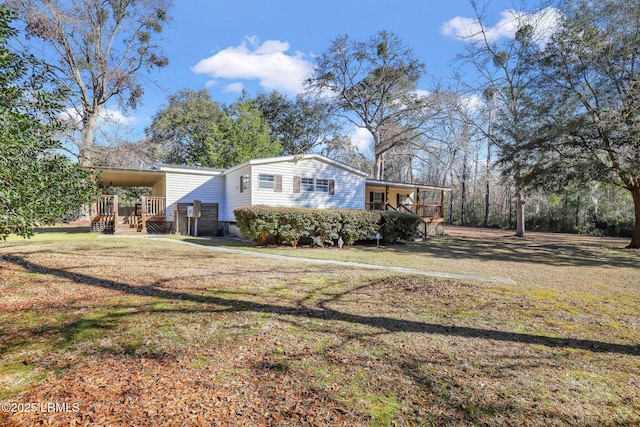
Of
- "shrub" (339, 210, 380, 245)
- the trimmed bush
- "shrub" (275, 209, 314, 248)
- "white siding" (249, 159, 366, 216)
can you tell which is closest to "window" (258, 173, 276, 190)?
"white siding" (249, 159, 366, 216)

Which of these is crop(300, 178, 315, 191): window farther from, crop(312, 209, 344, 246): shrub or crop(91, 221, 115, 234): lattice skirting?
crop(91, 221, 115, 234): lattice skirting

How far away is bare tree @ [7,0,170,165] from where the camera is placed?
63.6 ft

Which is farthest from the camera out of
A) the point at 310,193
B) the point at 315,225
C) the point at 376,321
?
the point at 310,193

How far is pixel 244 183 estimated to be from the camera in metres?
15.8

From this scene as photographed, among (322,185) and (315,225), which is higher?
(322,185)

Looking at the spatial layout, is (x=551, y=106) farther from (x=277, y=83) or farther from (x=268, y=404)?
(x=277, y=83)

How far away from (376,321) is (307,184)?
42.7 feet

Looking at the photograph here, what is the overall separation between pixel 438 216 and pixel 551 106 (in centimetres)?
963

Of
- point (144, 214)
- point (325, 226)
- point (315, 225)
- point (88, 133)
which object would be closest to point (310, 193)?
point (325, 226)

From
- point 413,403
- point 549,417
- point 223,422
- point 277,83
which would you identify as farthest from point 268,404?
point 277,83

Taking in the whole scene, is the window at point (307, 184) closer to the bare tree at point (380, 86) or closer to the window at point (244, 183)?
Result: the window at point (244, 183)

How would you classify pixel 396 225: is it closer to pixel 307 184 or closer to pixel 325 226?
pixel 325 226

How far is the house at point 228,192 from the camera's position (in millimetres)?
15656

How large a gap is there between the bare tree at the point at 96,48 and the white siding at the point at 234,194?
9.83 meters
